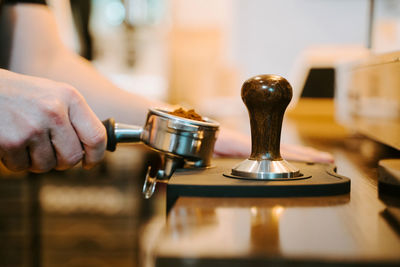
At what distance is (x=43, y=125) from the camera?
508 mm

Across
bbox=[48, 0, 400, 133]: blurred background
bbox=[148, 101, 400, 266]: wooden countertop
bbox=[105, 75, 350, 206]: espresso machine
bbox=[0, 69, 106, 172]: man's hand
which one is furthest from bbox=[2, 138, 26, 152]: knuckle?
bbox=[48, 0, 400, 133]: blurred background

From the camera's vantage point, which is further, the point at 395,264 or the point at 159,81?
the point at 159,81

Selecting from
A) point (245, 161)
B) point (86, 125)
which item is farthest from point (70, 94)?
point (245, 161)

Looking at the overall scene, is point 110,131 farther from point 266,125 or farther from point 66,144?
point 266,125

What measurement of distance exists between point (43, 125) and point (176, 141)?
0.47 feet

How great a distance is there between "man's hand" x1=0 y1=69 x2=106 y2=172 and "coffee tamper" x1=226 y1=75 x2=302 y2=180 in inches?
7.4

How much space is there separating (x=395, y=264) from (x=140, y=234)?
1.92 metres

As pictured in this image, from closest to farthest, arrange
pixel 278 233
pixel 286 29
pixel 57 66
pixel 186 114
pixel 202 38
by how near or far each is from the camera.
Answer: pixel 278 233
pixel 186 114
pixel 57 66
pixel 286 29
pixel 202 38

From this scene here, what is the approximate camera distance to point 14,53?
3.31ft

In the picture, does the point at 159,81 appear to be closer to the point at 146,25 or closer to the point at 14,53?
the point at 146,25

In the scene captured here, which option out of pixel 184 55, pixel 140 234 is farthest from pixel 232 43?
pixel 140 234

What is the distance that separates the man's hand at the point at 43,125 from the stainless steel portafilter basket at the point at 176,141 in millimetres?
71

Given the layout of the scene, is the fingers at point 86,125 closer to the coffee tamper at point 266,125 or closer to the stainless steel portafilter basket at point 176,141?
the stainless steel portafilter basket at point 176,141

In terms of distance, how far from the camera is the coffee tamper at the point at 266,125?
420 mm
